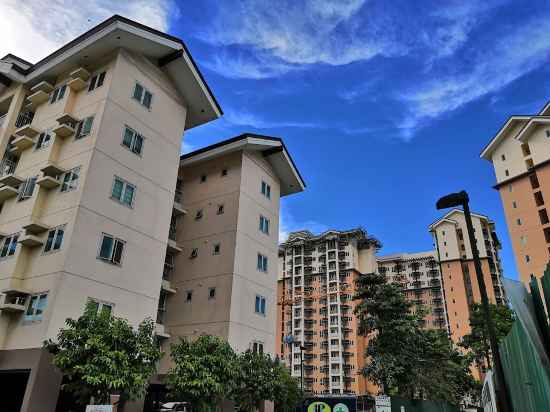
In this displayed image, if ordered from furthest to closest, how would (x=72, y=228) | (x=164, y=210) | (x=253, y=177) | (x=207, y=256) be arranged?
(x=253, y=177) → (x=207, y=256) → (x=164, y=210) → (x=72, y=228)

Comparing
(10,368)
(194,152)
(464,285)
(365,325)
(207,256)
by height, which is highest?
(464,285)

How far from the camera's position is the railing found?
2462 centimetres

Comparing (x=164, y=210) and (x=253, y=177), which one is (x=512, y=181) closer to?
(x=253, y=177)

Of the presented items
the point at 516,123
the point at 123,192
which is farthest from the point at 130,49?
the point at 516,123

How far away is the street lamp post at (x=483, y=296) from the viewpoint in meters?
9.14

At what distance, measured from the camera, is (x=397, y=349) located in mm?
31094

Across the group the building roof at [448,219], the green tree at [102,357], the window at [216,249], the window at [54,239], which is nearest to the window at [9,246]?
the window at [54,239]

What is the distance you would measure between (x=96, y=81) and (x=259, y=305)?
15973 mm

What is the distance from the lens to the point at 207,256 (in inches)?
1070

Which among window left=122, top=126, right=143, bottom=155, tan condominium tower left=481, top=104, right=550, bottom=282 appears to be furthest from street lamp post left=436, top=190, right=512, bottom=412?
tan condominium tower left=481, top=104, right=550, bottom=282

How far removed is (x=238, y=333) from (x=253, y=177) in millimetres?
10642

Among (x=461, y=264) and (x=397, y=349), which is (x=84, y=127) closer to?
(x=397, y=349)

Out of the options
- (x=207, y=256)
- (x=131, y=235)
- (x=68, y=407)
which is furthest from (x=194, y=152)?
(x=68, y=407)

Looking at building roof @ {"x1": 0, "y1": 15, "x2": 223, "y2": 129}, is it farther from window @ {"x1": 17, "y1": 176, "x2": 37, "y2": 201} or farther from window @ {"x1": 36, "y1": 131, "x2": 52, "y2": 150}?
window @ {"x1": 17, "y1": 176, "x2": 37, "y2": 201}
